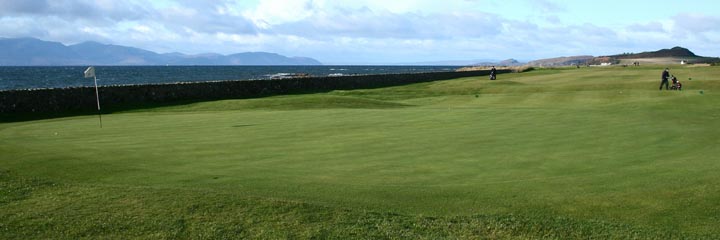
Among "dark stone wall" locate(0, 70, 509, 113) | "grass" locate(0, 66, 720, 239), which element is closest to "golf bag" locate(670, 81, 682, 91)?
"dark stone wall" locate(0, 70, 509, 113)

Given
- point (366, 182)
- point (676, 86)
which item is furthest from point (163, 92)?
point (676, 86)

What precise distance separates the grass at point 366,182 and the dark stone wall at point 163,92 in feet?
38.3

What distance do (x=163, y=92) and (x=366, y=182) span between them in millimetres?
26352

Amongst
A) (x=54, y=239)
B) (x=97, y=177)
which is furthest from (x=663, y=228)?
(x=97, y=177)

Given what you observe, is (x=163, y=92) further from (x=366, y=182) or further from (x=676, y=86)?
(x=676, y=86)

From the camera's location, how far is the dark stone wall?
26906mm

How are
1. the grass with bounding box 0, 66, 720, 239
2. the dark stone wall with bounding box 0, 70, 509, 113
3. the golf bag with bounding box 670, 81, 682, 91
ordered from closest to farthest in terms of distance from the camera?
the grass with bounding box 0, 66, 720, 239 → the dark stone wall with bounding box 0, 70, 509, 113 → the golf bag with bounding box 670, 81, 682, 91

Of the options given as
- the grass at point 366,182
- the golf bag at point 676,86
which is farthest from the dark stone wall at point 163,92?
the golf bag at point 676,86

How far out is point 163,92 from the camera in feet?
108

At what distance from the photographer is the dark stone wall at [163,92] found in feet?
88.3

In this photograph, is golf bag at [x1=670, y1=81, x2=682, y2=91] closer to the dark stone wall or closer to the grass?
the dark stone wall

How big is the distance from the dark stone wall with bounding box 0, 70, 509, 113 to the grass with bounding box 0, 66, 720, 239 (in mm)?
11679

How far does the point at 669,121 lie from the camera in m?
18.4

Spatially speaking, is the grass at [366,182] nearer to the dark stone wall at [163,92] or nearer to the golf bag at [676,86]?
the dark stone wall at [163,92]
